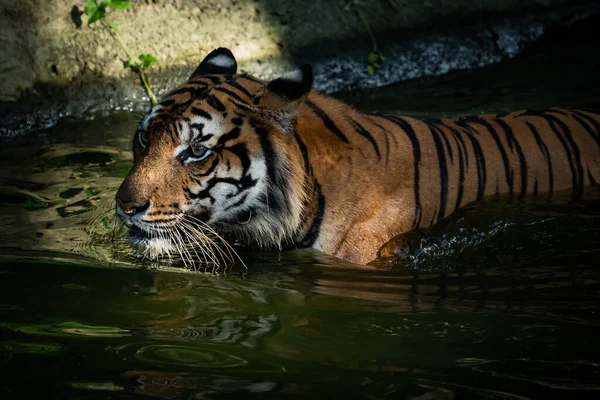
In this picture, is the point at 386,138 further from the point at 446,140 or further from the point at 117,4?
the point at 117,4

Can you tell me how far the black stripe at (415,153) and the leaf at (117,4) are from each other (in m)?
2.17

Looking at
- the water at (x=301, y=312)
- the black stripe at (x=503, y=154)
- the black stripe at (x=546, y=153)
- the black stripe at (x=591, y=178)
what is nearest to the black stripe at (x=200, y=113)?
the water at (x=301, y=312)

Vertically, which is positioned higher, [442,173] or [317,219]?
[442,173]

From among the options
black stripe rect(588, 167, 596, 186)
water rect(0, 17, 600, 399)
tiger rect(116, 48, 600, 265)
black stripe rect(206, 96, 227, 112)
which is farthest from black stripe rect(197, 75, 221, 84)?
black stripe rect(588, 167, 596, 186)

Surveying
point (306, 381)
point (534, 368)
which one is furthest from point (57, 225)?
point (534, 368)

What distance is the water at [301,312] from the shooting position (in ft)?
6.27

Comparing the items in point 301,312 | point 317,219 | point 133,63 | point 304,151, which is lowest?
point 301,312

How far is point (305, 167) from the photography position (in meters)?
2.92

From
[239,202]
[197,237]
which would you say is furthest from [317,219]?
[197,237]

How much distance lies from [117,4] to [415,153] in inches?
95.2

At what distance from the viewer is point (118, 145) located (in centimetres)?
440

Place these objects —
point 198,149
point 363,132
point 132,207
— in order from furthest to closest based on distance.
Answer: point 363,132, point 198,149, point 132,207

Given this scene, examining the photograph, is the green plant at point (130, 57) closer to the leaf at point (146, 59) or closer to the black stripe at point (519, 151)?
the leaf at point (146, 59)

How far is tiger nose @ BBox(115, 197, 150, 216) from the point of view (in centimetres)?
262
